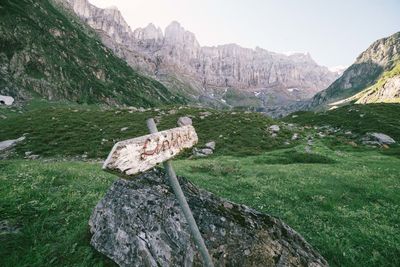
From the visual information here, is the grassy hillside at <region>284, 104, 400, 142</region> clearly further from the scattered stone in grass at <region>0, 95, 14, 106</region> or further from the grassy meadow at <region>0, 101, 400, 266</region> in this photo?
the scattered stone in grass at <region>0, 95, 14, 106</region>

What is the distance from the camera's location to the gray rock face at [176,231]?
871 cm

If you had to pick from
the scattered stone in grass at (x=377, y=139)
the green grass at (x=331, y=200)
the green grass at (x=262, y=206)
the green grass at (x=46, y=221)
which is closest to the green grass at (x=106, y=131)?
the scattered stone in grass at (x=377, y=139)

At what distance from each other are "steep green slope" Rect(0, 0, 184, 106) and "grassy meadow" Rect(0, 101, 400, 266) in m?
66.1

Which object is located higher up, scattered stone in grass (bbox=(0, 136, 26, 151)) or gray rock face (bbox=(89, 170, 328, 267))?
gray rock face (bbox=(89, 170, 328, 267))

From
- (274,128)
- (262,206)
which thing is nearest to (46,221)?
(262,206)

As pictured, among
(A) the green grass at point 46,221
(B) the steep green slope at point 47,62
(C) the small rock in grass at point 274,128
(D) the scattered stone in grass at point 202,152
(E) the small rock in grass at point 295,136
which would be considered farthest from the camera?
(B) the steep green slope at point 47,62

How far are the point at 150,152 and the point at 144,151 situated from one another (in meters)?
0.14

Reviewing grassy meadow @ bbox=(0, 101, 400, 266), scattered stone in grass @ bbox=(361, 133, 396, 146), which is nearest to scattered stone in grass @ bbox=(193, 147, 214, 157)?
grassy meadow @ bbox=(0, 101, 400, 266)

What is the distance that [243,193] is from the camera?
19.3 meters

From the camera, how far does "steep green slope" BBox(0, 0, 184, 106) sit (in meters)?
102

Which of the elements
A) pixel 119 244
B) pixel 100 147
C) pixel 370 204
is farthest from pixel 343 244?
pixel 100 147

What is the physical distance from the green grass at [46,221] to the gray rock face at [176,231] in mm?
676

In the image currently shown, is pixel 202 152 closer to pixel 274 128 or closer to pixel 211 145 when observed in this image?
pixel 211 145

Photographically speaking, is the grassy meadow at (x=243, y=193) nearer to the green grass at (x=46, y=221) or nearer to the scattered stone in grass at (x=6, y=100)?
the green grass at (x=46, y=221)
